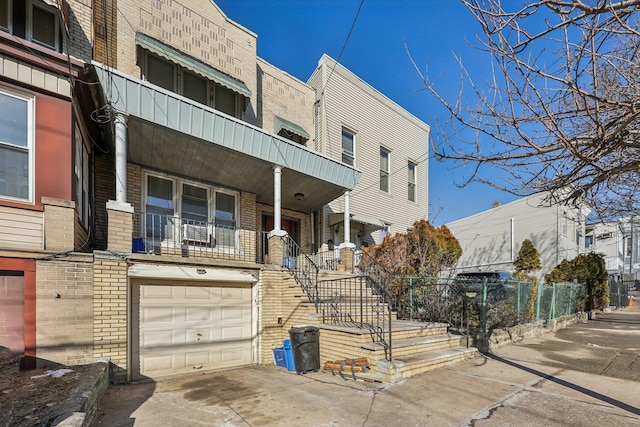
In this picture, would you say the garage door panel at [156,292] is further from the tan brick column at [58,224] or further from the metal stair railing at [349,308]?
the metal stair railing at [349,308]

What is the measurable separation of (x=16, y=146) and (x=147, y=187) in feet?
12.2

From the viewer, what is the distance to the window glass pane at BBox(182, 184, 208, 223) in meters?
9.54

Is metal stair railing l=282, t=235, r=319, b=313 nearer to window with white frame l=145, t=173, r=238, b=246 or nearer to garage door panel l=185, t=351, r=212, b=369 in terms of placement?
window with white frame l=145, t=173, r=238, b=246

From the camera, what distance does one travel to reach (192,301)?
734 centimetres

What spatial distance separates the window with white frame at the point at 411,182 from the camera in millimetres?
16375

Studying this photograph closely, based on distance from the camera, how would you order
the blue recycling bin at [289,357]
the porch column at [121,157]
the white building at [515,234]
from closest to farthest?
the porch column at [121,157] < the blue recycling bin at [289,357] < the white building at [515,234]

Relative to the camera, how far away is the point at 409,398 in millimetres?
4980

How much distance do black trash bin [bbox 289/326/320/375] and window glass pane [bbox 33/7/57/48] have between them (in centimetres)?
732

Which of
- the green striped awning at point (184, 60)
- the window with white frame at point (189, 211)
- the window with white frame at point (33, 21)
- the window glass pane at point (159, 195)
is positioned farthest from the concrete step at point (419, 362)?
the window with white frame at point (33, 21)

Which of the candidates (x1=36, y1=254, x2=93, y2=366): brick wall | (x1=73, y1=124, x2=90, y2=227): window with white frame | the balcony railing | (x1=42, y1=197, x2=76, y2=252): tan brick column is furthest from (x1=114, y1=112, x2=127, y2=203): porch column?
the balcony railing

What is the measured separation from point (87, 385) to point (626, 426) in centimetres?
650

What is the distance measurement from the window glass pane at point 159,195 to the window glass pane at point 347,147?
6711mm

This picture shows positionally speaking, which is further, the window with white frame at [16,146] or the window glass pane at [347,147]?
the window glass pane at [347,147]

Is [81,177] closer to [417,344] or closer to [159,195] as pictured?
[159,195]
